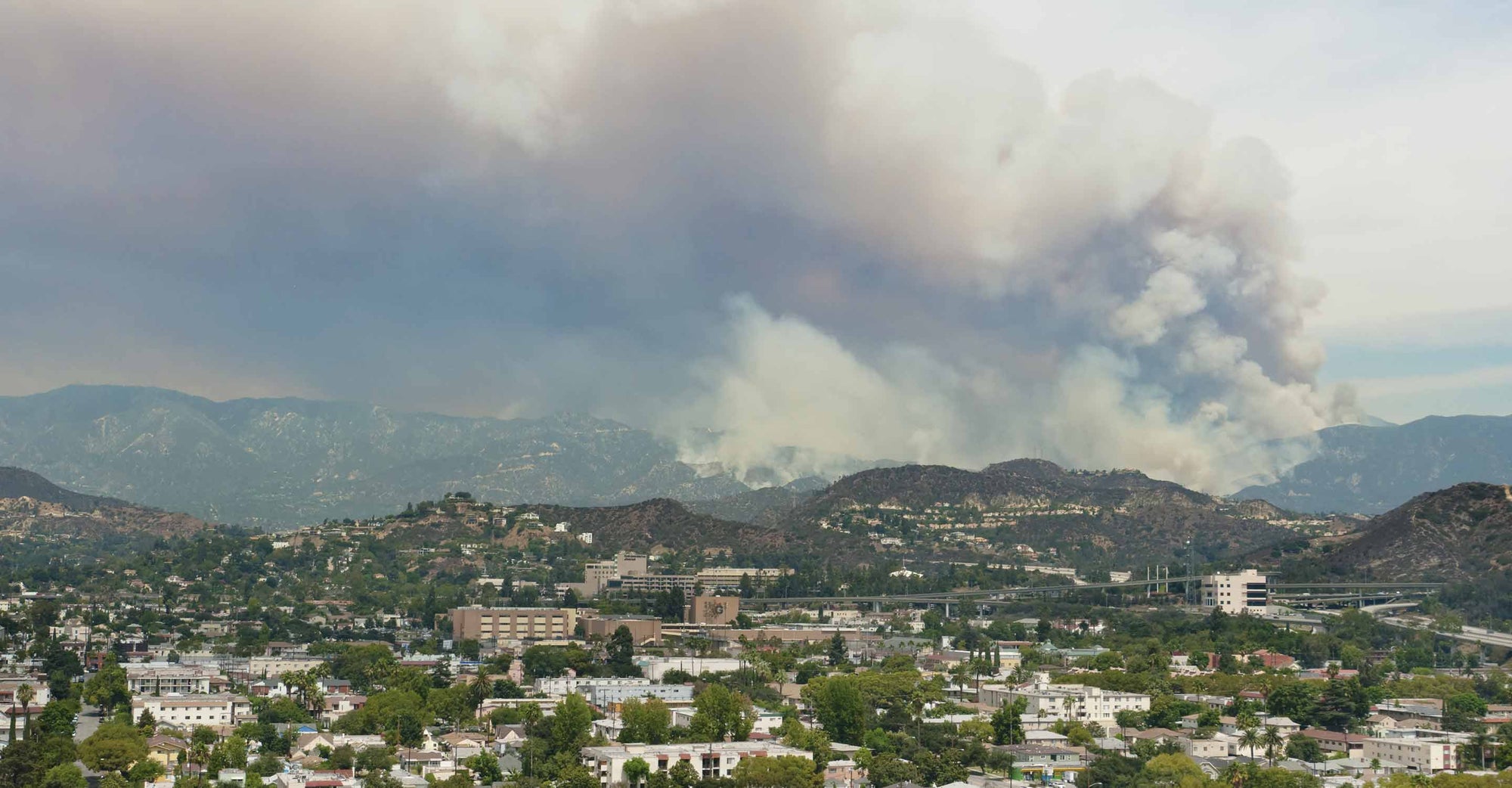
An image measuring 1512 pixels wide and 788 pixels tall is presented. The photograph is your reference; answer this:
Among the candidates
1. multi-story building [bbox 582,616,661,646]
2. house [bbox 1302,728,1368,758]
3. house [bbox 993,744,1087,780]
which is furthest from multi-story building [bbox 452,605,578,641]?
house [bbox 1302,728,1368,758]

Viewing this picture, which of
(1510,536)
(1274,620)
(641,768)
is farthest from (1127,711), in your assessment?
(1510,536)

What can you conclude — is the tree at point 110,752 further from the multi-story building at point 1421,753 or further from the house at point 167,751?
the multi-story building at point 1421,753

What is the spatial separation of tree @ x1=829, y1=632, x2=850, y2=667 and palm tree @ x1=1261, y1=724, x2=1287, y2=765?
4849 centimetres

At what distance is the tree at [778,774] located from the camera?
81250 millimetres

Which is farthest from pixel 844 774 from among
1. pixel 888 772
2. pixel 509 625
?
pixel 509 625

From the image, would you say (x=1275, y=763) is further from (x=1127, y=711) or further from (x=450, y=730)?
(x=450, y=730)

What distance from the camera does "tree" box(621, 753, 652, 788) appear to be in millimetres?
83438

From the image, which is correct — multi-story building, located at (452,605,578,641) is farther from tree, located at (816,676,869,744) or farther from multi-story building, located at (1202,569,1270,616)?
multi-story building, located at (1202,569,1270,616)

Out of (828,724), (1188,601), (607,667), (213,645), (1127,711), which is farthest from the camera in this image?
(1188,601)

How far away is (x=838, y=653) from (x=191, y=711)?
56012 millimetres

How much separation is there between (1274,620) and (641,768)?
108362 millimetres

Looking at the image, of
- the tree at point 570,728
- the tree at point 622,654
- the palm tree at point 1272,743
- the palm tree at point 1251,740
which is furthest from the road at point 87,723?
the palm tree at point 1272,743

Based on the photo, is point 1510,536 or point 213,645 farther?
point 1510,536

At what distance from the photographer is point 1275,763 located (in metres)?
89.8
